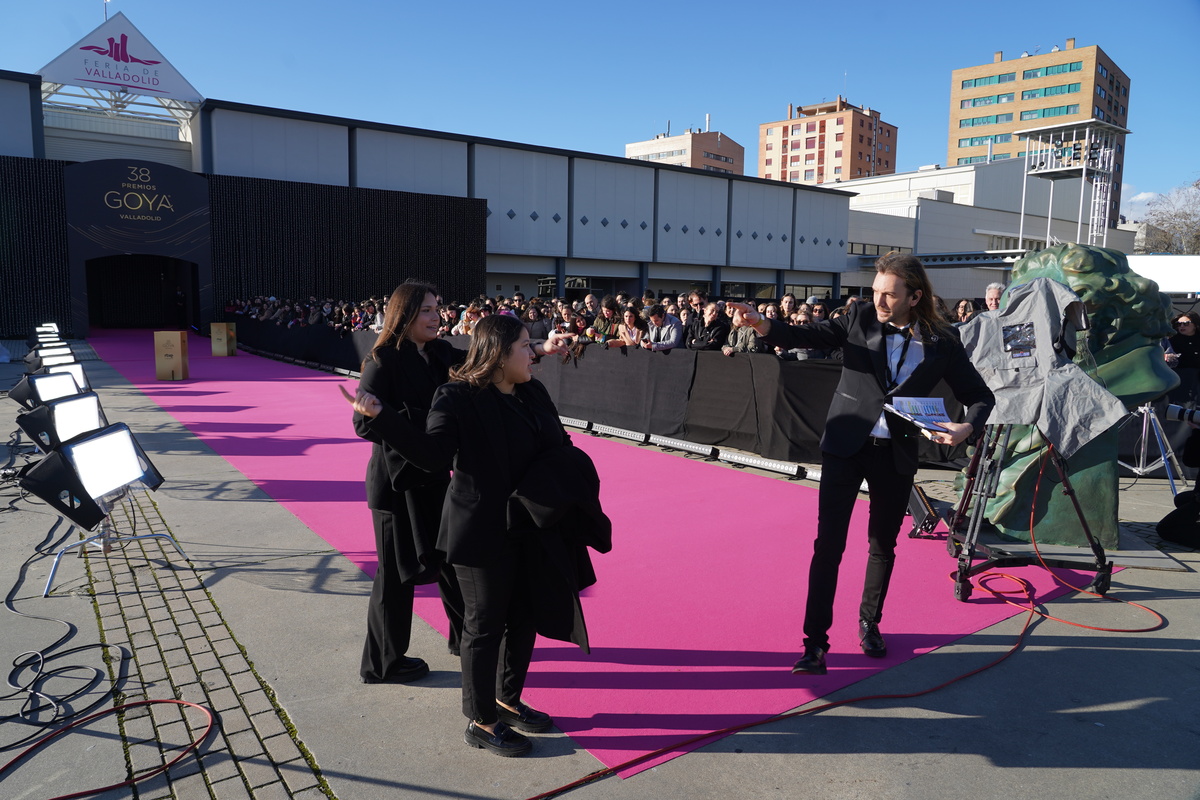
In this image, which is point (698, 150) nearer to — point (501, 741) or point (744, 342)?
point (744, 342)

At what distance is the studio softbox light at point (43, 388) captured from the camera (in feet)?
25.1

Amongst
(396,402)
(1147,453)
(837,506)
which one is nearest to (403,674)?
(396,402)

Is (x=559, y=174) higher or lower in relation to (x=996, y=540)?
higher

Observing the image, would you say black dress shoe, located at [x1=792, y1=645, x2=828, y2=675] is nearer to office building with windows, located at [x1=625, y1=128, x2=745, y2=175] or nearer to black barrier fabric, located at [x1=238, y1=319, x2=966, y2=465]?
black barrier fabric, located at [x1=238, y1=319, x2=966, y2=465]

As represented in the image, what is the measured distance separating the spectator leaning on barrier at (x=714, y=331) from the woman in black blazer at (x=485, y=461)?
7048 mm

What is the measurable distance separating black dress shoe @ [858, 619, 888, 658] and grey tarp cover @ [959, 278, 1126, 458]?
1852 mm

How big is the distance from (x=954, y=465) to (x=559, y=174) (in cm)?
3506

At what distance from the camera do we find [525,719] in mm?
3354

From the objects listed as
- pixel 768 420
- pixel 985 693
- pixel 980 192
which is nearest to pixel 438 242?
pixel 768 420

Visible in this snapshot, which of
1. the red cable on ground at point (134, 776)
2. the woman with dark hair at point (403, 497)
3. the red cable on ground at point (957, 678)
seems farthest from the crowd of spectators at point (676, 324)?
the red cable on ground at point (134, 776)

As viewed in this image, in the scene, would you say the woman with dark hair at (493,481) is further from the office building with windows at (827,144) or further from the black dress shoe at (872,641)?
the office building with windows at (827,144)

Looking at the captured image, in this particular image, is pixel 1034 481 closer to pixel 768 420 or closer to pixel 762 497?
pixel 762 497

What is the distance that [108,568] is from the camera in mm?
5398

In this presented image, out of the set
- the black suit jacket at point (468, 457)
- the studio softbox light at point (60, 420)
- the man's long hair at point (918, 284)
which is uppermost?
the man's long hair at point (918, 284)
